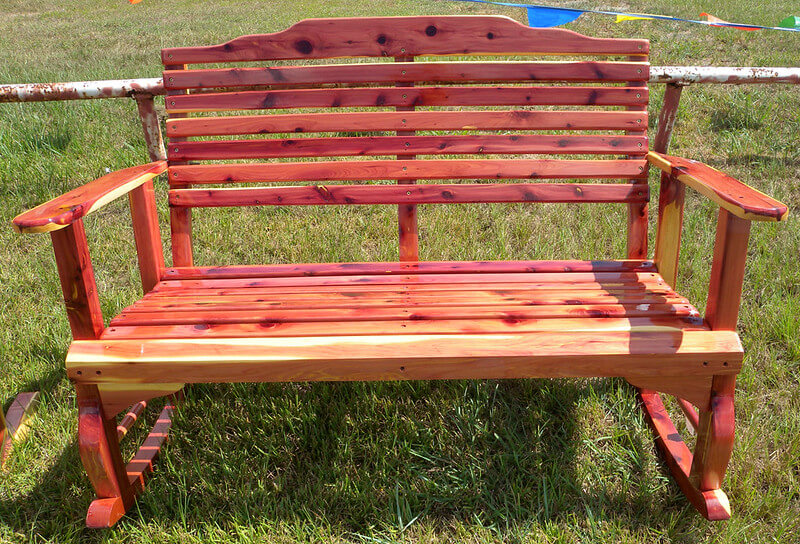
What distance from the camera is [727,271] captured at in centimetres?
165

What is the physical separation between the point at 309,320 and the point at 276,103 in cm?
87

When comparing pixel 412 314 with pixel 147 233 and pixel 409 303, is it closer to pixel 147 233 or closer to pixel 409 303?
pixel 409 303

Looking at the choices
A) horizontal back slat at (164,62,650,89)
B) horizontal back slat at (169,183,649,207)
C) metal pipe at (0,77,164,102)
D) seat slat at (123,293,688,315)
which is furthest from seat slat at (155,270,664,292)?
metal pipe at (0,77,164,102)

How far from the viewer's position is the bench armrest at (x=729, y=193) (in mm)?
1445

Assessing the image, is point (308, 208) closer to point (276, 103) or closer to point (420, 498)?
point (276, 103)

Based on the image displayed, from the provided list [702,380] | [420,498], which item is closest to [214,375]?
[420,498]

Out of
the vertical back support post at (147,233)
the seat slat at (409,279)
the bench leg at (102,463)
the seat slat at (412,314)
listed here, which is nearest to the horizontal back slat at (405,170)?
the vertical back support post at (147,233)

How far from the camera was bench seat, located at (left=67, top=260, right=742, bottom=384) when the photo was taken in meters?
1.62

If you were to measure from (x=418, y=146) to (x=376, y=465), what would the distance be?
3.60 feet

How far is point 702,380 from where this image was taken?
65.6 inches

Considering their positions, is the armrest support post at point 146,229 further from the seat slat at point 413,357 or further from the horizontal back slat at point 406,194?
the seat slat at point 413,357

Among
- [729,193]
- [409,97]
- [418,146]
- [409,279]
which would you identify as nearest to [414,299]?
[409,279]

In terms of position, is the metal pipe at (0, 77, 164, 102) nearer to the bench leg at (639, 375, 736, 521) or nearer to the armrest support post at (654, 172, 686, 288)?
the armrest support post at (654, 172, 686, 288)

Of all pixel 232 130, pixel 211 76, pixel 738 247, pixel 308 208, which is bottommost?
pixel 308 208
